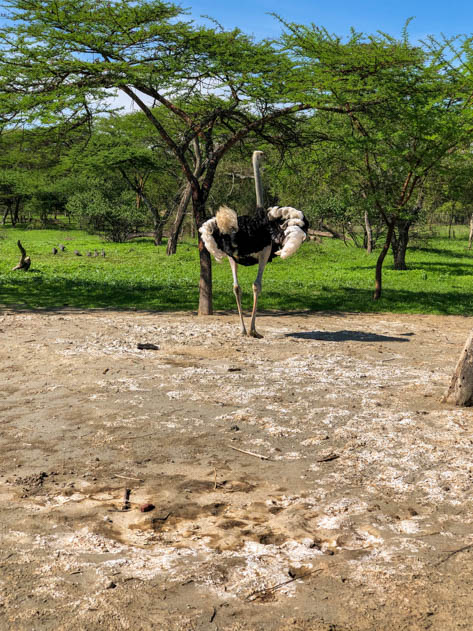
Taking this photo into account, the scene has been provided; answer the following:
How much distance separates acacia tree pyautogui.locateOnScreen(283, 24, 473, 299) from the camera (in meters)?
13.1

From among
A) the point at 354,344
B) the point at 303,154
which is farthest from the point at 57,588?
the point at 303,154

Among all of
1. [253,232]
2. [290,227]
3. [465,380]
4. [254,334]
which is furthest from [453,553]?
[253,232]

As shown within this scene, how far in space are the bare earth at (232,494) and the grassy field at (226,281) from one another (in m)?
6.84

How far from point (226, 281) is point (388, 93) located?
30.1ft

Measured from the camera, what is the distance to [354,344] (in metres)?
11.0

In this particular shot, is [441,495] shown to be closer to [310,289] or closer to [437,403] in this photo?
[437,403]

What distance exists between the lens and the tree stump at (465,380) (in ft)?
23.0

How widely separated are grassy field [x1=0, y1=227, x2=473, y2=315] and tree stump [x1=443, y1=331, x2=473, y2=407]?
29.1 feet

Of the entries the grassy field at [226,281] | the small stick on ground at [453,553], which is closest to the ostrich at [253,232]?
the grassy field at [226,281]

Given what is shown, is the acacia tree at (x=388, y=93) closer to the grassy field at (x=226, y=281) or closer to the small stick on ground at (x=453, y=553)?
the grassy field at (x=226, y=281)

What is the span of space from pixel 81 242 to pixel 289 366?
3098 cm

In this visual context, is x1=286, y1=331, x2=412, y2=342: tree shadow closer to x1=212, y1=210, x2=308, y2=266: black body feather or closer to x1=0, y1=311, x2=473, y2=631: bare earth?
x1=212, y1=210, x2=308, y2=266: black body feather

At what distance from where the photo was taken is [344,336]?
38.9 feet

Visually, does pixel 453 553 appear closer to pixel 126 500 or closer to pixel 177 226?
pixel 126 500
